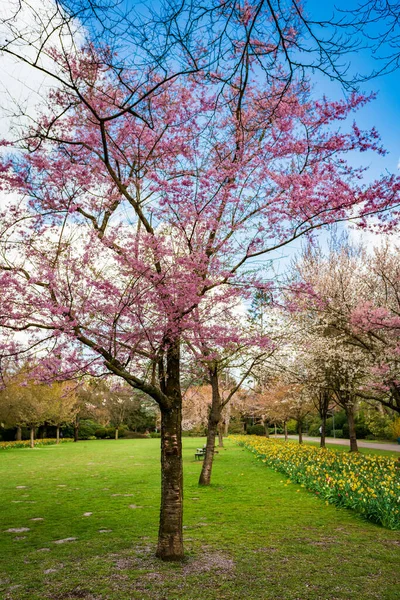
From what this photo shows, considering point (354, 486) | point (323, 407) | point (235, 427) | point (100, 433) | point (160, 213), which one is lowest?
point (100, 433)

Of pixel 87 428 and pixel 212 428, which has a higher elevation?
pixel 212 428

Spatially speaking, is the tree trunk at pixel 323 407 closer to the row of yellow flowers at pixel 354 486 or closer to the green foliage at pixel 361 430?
the row of yellow flowers at pixel 354 486

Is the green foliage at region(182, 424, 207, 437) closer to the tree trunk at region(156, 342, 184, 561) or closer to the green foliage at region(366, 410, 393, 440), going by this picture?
the green foliage at region(366, 410, 393, 440)

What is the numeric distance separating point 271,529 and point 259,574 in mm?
2367

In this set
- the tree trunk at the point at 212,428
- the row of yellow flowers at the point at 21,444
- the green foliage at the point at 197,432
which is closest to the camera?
the tree trunk at the point at 212,428

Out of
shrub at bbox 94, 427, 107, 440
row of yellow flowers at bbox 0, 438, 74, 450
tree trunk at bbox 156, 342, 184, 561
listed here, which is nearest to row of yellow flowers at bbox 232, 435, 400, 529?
tree trunk at bbox 156, 342, 184, 561

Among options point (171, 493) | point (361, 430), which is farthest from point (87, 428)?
point (171, 493)

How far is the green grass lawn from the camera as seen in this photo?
462 cm

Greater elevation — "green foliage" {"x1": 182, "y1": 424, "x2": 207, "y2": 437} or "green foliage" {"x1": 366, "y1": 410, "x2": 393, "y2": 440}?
"green foliage" {"x1": 366, "y1": 410, "x2": 393, "y2": 440}

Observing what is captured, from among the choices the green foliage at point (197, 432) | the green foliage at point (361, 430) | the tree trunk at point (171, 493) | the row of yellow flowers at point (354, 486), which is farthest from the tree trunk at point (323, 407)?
the green foliage at point (197, 432)

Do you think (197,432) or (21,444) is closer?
(21,444)

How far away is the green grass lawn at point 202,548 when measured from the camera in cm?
462

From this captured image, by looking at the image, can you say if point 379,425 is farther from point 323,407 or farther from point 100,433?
point 100,433

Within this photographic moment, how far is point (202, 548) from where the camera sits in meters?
6.16
